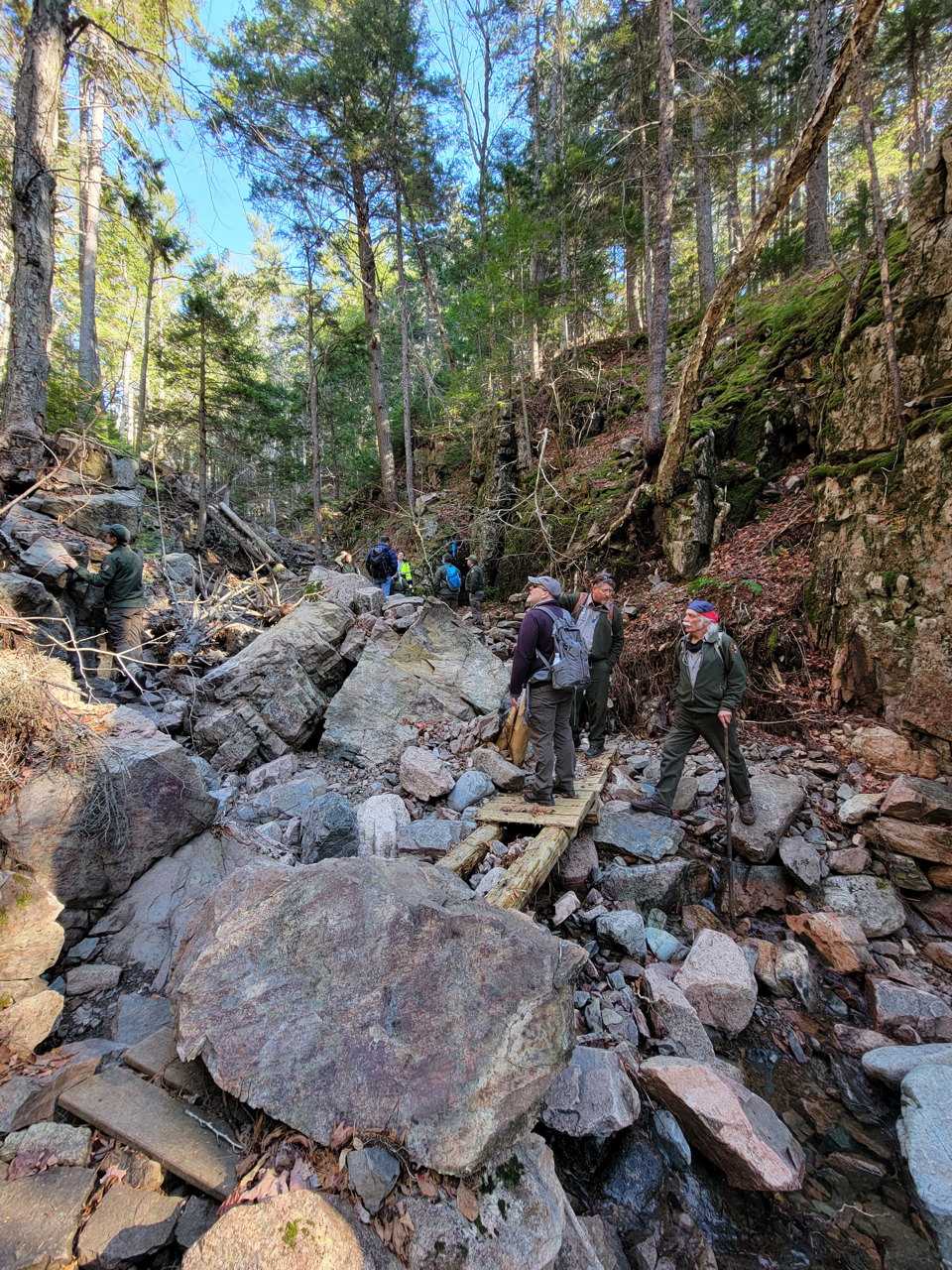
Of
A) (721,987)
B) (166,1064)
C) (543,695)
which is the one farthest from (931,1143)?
(166,1064)

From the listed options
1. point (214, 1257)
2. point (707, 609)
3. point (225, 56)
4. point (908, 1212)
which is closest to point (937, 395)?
point (707, 609)

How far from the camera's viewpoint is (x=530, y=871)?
4191 millimetres

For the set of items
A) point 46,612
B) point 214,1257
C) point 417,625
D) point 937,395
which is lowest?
point 214,1257

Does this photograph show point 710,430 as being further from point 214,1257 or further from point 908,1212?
point 214,1257

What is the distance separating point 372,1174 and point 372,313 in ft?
68.7

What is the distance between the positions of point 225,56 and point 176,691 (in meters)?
15.5

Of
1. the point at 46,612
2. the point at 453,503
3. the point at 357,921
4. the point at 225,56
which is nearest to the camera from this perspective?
the point at 357,921

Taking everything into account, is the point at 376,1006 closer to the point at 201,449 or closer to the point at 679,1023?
the point at 679,1023

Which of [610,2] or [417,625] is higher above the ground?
[610,2]

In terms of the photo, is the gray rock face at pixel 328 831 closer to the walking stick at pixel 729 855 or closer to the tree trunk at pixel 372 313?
the walking stick at pixel 729 855

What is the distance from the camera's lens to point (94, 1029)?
121 inches

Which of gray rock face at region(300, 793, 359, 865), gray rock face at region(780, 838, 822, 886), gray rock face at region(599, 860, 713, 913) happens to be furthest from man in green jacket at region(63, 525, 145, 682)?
gray rock face at region(780, 838, 822, 886)

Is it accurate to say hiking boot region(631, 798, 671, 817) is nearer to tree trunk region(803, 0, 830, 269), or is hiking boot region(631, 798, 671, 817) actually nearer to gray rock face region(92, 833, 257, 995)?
gray rock face region(92, 833, 257, 995)

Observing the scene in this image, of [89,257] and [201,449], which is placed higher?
[89,257]
